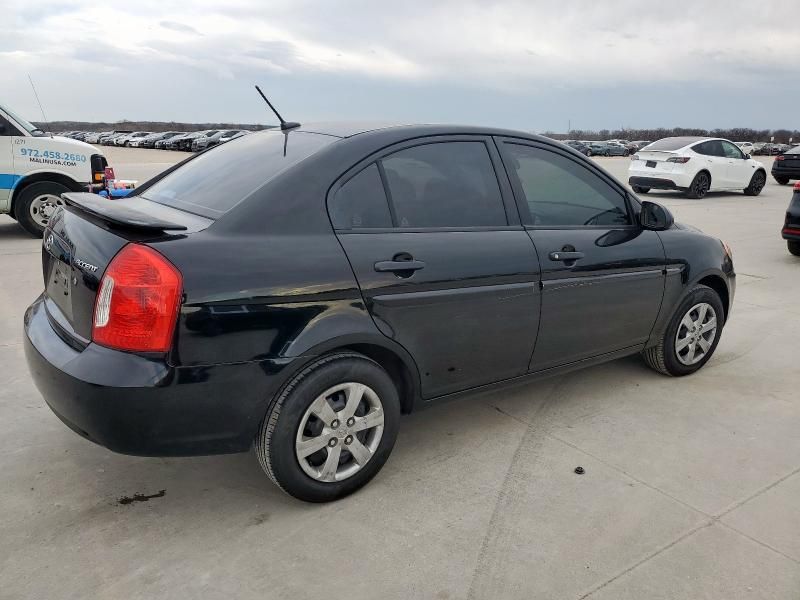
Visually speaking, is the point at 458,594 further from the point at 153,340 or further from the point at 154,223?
the point at 154,223

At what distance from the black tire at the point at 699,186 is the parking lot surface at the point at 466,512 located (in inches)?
517

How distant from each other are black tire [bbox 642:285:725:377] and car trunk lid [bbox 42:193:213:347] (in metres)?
3.00

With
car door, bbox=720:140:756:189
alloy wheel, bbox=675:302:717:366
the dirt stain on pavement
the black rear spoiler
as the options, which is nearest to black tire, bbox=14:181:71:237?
the black rear spoiler

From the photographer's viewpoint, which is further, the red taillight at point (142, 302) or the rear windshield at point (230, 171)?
the rear windshield at point (230, 171)

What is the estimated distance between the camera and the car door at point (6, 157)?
855 cm

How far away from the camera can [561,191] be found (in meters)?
3.70

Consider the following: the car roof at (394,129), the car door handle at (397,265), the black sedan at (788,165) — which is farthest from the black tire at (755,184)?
the car door handle at (397,265)

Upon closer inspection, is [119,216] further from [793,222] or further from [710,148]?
[710,148]

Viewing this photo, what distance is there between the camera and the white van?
8.62 metres

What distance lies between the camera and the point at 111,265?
2479 millimetres

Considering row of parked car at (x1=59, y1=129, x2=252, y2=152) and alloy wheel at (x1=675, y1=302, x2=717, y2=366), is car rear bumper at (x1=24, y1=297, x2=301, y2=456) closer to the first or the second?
alloy wheel at (x1=675, y1=302, x2=717, y2=366)

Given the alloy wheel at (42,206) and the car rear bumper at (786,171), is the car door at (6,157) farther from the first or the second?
the car rear bumper at (786,171)

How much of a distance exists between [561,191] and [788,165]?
65.2ft

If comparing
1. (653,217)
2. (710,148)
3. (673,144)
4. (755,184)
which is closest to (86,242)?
(653,217)
